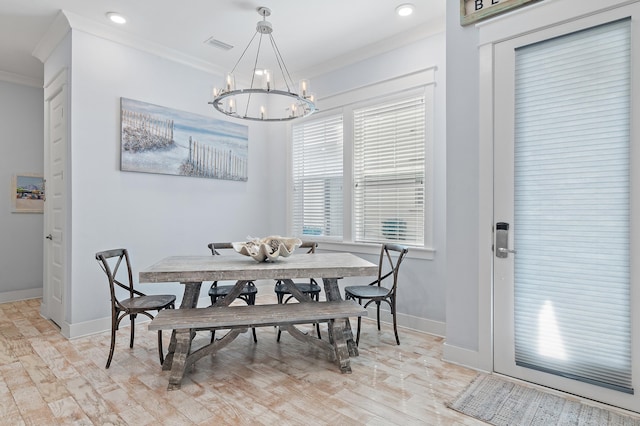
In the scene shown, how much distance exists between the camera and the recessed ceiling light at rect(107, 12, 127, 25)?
128 inches

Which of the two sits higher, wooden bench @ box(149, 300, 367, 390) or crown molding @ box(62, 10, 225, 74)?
crown molding @ box(62, 10, 225, 74)

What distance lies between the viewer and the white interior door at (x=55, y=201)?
348 cm

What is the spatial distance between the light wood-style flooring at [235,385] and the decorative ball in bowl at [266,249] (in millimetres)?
826

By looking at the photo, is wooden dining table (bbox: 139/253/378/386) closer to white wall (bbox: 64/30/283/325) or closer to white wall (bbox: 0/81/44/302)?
white wall (bbox: 64/30/283/325)

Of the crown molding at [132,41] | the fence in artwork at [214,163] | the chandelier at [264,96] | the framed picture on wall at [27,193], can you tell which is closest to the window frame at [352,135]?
the chandelier at [264,96]

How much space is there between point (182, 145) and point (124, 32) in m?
1.22

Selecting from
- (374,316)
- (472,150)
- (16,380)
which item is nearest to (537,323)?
(472,150)

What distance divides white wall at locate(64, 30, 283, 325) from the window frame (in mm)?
1179

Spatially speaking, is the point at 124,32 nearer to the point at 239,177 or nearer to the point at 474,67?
the point at 239,177

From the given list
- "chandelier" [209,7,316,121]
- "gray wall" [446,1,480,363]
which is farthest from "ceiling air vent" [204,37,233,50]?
"gray wall" [446,1,480,363]

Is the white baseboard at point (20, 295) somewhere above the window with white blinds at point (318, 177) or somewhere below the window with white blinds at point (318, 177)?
below

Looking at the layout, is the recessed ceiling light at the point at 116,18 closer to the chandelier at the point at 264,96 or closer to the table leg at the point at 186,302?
the chandelier at the point at 264,96

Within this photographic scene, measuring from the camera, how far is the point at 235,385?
2.38 m

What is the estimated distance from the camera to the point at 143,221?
12.5 feet
